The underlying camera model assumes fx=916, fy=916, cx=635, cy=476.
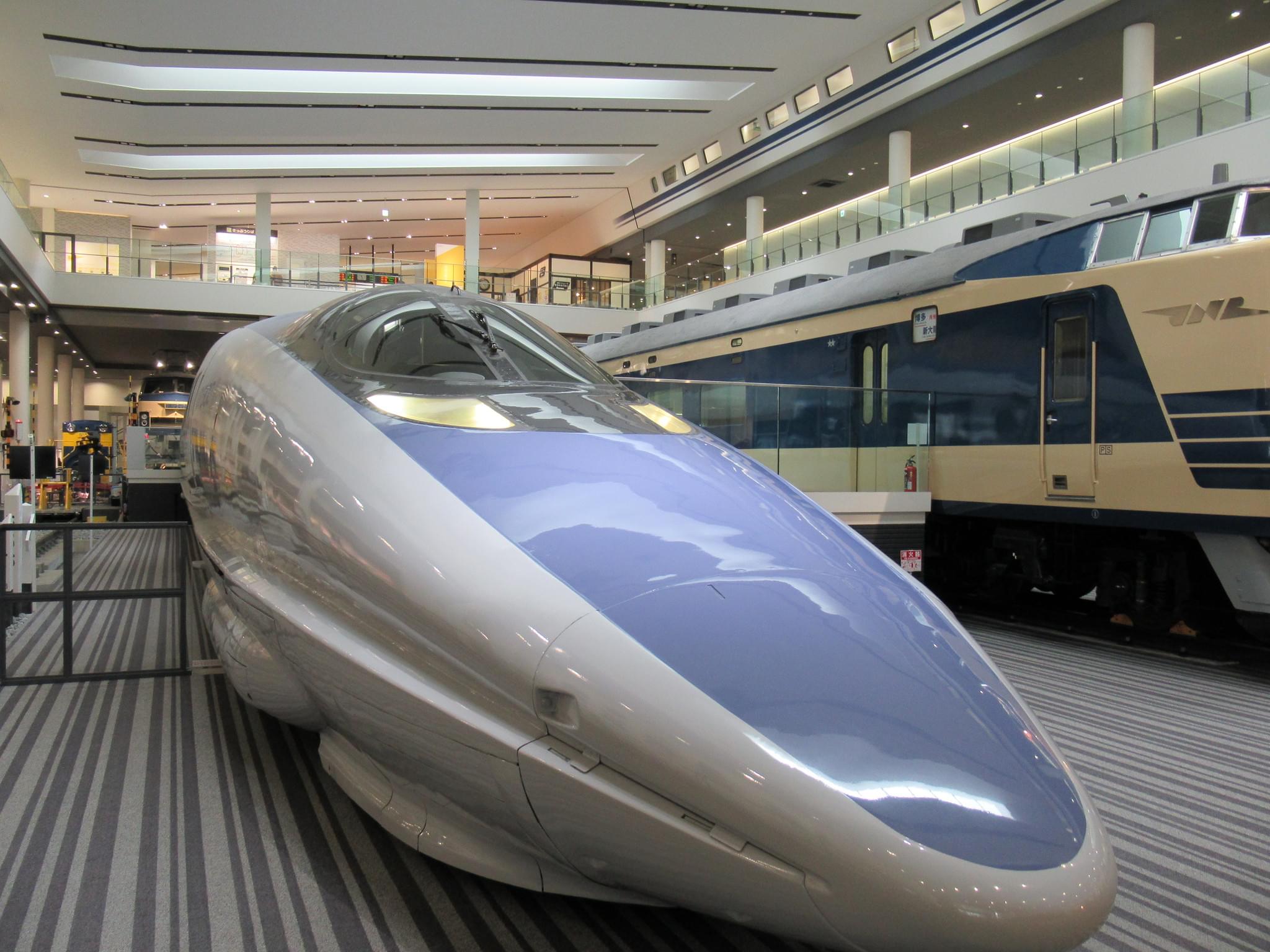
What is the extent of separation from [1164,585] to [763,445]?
3.07m

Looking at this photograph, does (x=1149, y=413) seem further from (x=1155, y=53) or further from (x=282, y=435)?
(x=1155, y=53)

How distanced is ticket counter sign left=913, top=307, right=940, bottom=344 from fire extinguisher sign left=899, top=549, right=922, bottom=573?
174 cm

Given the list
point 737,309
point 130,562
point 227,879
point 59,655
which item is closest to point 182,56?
point 130,562

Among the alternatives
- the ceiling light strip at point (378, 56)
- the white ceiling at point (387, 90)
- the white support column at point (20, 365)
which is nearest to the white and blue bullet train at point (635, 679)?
the white ceiling at point (387, 90)

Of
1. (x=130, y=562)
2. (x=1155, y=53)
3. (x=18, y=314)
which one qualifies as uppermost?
(x=1155, y=53)

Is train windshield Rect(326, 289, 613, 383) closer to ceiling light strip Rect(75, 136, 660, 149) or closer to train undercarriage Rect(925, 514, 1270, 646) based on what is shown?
train undercarriage Rect(925, 514, 1270, 646)

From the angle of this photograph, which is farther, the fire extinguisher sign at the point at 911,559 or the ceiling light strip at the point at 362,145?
the ceiling light strip at the point at 362,145

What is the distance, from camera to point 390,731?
7.45ft

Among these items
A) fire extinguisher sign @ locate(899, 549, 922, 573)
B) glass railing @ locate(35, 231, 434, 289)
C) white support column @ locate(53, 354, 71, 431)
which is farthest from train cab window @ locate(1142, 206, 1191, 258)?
white support column @ locate(53, 354, 71, 431)

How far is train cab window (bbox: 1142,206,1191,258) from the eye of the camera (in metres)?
5.83

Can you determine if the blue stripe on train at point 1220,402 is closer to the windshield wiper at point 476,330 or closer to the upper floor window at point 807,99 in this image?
the windshield wiper at point 476,330

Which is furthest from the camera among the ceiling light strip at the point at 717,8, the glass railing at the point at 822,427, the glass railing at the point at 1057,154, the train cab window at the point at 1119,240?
the ceiling light strip at the point at 717,8

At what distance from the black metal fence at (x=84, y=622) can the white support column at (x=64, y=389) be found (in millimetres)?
33048

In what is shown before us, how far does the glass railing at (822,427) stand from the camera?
7363 millimetres
